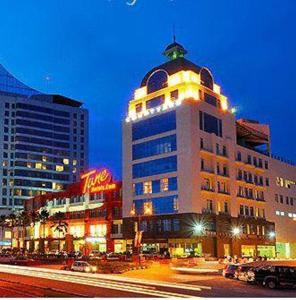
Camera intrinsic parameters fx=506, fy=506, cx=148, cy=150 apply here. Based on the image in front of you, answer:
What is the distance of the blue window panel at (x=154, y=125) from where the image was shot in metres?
92.5

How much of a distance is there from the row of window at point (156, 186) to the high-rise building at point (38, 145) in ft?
289

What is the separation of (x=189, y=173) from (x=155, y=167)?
842 centimetres

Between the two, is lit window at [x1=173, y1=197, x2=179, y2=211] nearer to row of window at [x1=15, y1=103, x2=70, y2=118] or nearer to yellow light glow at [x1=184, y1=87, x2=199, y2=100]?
yellow light glow at [x1=184, y1=87, x2=199, y2=100]

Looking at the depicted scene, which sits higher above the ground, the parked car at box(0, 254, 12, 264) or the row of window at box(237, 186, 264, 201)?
the row of window at box(237, 186, 264, 201)

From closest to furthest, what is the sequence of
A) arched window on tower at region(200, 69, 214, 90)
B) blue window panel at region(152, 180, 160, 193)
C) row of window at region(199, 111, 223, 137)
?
blue window panel at region(152, 180, 160, 193) → row of window at region(199, 111, 223, 137) → arched window on tower at region(200, 69, 214, 90)

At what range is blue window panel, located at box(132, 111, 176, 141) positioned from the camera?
92.5 metres

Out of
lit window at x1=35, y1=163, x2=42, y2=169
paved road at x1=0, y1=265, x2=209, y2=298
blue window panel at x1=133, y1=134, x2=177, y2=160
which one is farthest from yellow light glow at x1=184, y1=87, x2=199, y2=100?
lit window at x1=35, y1=163, x2=42, y2=169

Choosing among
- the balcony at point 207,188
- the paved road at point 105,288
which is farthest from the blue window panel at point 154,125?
the paved road at point 105,288

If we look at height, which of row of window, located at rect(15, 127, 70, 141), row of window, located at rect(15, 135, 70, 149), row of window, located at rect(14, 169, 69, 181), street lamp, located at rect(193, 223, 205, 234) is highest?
row of window, located at rect(15, 127, 70, 141)

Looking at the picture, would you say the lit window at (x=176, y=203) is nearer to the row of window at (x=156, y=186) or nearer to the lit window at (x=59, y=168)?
the row of window at (x=156, y=186)

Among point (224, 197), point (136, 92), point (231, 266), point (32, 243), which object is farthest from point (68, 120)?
point (231, 266)

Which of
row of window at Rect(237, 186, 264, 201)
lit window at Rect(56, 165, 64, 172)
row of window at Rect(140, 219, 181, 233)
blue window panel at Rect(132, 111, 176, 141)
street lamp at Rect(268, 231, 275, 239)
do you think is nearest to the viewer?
row of window at Rect(140, 219, 181, 233)

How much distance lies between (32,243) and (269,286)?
10368 centimetres

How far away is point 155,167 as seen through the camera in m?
93.6
